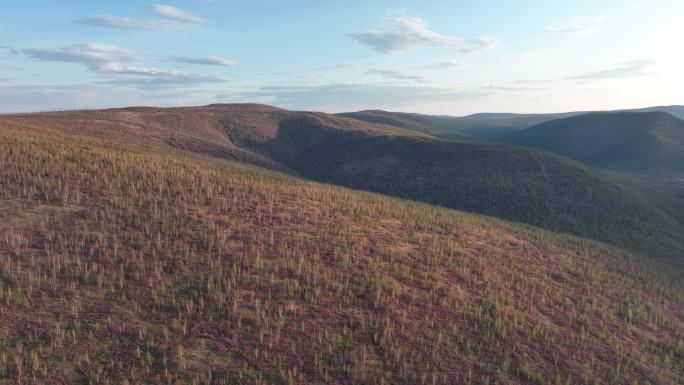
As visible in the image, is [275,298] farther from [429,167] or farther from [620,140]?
[620,140]

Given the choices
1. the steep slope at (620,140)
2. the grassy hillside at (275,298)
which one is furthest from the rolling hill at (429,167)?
the steep slope at (620,140)

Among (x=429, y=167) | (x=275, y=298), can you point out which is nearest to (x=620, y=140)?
(x=429, y=167)

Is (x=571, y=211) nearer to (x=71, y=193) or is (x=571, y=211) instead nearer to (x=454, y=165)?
(x=454, y=165)

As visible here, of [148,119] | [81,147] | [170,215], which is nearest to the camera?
[170,215]

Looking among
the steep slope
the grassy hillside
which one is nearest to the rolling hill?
the grassy hillside

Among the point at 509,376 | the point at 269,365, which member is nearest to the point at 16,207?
the point at 269,365
